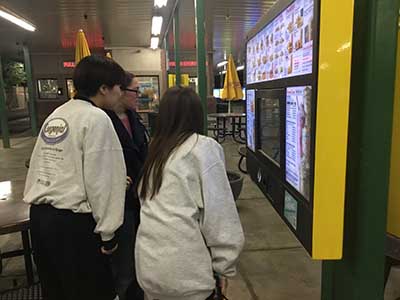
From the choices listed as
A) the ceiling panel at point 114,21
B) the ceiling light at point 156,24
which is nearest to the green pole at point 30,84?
the ceiling panel at point 114,21

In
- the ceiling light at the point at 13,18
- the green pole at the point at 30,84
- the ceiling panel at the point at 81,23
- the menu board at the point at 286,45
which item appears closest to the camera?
the menu board at the point at 286,45

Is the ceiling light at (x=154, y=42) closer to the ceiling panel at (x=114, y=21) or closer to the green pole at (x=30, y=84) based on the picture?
the ceiling panel at (x=114, y=21)

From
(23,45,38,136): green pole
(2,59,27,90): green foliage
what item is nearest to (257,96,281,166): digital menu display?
(23,45,38,136): green pole

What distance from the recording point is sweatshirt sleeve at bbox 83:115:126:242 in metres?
1.52

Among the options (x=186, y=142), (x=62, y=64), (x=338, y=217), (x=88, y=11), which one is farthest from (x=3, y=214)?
(x=62, y=64)

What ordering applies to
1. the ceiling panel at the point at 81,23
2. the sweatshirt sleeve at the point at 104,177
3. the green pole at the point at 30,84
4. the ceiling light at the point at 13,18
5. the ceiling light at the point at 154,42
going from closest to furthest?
the sweatshirt sleeve at the point at 104,177
the ceiling light at the point at 13,18
the ceiling panel at the point at 81,23
the green pole at the point at 30,84
the ceiling light at the point at 154,42

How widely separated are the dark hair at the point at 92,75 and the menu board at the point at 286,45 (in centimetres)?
78

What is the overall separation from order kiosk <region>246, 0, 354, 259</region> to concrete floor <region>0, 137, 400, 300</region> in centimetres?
132

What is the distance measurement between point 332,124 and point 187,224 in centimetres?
63

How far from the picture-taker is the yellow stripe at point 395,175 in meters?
1.24

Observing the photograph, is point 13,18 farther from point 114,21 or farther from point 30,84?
point 30,84

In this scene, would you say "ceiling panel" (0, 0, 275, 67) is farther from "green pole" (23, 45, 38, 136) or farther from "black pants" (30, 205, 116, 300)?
"black pants" (30, 205, 116, 300)

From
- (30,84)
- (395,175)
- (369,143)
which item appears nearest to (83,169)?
(369,143)

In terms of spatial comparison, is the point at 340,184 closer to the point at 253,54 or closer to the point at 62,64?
the point at 253,54
